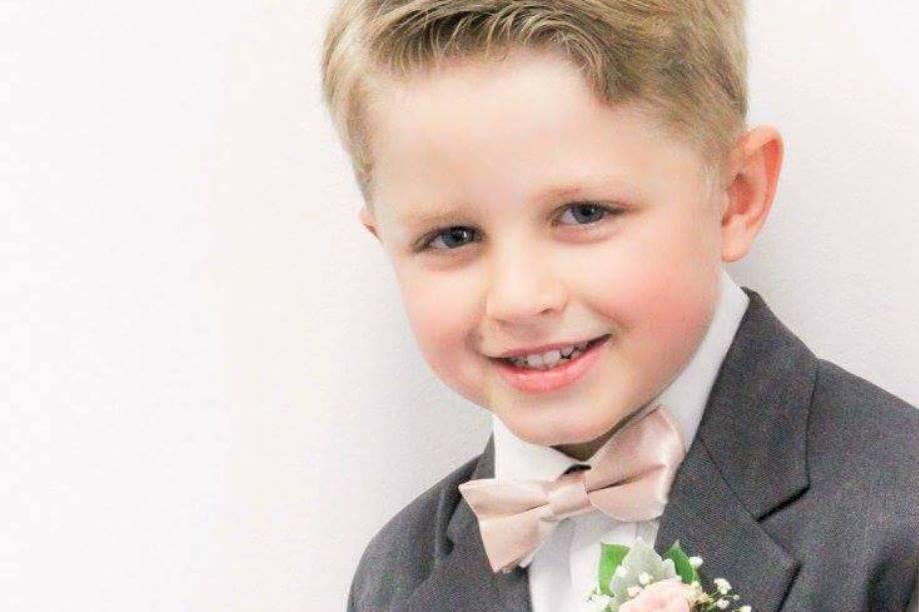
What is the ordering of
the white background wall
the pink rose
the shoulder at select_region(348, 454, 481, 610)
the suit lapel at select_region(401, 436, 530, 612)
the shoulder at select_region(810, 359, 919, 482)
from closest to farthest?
1. the pink rose
2. the shoulder at select_region(810, 359, 919, 482)
3. the suit lapel at select_region(401, 436, 530, 612)
4. the shoulder at select_region(348, 454, 481, 610)
5. the white background wall

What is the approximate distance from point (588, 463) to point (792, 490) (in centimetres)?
20

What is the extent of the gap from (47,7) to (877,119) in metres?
0.93

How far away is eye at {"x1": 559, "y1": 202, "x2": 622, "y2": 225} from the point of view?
1.46 m

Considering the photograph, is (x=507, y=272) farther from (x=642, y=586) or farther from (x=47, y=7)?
(x=47, y=7)

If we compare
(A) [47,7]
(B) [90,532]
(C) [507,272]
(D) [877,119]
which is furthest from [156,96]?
(D) [877,119]

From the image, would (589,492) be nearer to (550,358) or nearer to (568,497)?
(568,497)

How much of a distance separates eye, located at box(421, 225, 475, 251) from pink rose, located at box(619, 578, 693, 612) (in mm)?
351

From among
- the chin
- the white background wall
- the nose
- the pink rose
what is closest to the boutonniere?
the pink rose

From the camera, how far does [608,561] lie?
4.91ft

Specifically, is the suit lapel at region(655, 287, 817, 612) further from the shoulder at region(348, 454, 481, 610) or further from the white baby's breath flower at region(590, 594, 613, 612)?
the shoulder at region(348, 454, 481, 610)

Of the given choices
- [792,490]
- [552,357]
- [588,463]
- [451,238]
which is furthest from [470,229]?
[792,490]

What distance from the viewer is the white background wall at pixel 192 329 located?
1919 millimetres

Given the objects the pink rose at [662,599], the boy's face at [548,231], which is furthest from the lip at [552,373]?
the pink rose at [662,599]

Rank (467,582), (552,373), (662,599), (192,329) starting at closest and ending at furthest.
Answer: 1. (662,599)
2. (552,373)
3. (467,582)
4. (192,329)
